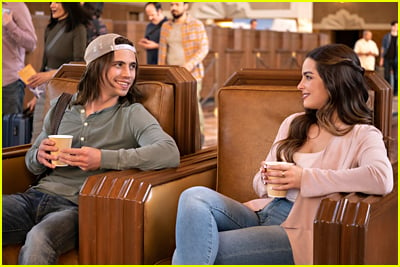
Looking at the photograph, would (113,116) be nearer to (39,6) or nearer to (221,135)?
(221,135)

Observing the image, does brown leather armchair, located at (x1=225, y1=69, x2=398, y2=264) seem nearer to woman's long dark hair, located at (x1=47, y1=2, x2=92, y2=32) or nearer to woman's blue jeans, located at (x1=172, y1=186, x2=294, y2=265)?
woman's blue jeans, located at (x1=172, y1=186, x2=294, y2=265)

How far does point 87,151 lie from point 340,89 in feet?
3.07

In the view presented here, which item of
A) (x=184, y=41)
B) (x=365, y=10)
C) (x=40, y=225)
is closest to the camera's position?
(x=40, y=225)

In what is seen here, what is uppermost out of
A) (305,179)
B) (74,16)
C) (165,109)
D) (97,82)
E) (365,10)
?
(365,10)

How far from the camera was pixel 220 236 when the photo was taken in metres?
2.45

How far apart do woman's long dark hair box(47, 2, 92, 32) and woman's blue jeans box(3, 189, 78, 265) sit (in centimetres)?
206

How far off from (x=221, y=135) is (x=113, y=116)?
1.43ft

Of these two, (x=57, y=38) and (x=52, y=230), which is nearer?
(x=52, y=230)

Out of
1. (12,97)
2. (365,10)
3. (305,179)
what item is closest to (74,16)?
(12,97)

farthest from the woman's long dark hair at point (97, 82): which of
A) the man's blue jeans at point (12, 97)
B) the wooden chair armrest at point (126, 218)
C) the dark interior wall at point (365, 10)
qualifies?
the dark interior wall at point (365, 10)

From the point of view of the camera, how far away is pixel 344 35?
25703mm

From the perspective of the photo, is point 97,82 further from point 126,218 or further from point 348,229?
point 348,229

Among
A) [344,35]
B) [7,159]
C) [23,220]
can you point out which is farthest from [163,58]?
[344,35]

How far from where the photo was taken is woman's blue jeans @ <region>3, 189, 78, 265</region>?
2592 millimetres
